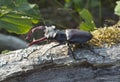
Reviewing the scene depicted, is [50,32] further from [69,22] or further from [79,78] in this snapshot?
[69,22]

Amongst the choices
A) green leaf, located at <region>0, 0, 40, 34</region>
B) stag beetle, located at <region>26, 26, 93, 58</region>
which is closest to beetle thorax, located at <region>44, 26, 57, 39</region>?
stag beetle, located at <region>26, 26, 93, 58</region>

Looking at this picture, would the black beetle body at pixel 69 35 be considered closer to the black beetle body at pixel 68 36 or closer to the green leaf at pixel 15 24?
the black beetle body at pixel 68 36

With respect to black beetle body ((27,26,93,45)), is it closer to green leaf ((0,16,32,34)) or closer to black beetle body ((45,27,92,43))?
black beetle body ((45,27,92,43))

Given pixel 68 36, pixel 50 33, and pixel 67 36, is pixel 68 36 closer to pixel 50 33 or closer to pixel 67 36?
pixel 67 36

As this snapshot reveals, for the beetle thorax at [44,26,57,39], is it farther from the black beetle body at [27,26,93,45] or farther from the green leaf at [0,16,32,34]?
the green leaf at [0,16,32,34]

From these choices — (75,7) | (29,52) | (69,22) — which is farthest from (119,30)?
(69,22)

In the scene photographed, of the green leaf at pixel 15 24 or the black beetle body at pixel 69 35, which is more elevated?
the green leaf at pixel 15 24

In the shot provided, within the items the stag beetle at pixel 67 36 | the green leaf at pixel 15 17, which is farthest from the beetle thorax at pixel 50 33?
the green leaf at pixel 15 17

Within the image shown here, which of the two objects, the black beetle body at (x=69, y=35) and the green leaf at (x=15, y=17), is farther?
the green leaf at (x=15, y=17)

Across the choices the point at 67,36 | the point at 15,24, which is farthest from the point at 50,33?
the point at 15,24

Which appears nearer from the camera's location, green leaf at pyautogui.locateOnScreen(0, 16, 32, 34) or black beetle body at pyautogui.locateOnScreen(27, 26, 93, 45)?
black beetle body at pyautogui.locateOnScreen(27, 26, 93, 45)

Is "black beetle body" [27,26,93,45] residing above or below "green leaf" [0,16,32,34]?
below
